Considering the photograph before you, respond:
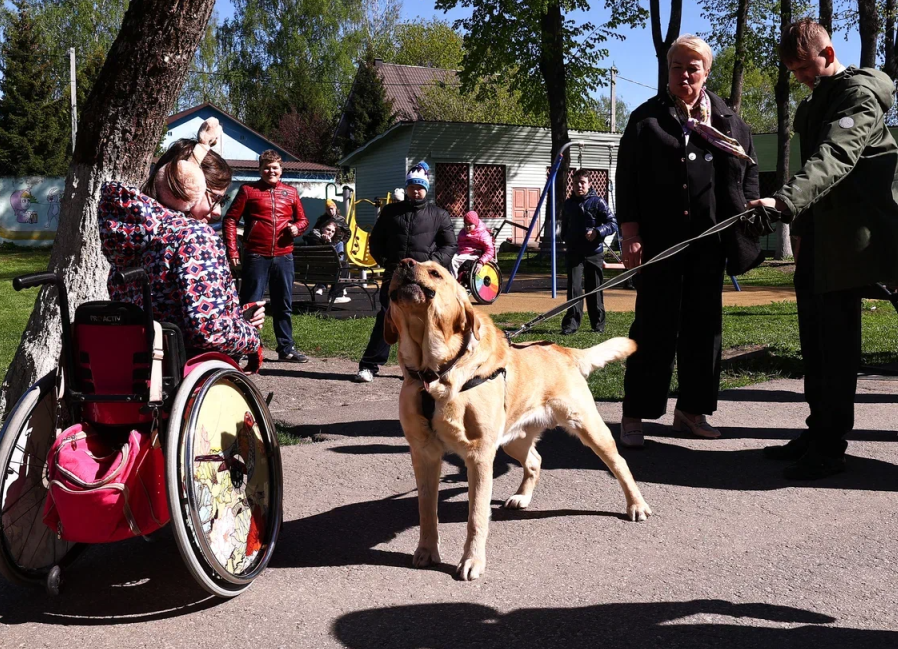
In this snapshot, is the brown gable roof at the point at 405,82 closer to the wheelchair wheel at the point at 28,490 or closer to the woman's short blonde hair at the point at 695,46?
the woman's short blonde hair at the point at 695,46

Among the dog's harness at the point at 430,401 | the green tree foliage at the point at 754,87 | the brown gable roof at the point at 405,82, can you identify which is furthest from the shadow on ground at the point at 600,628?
the brown gable roof at the point at 405,82

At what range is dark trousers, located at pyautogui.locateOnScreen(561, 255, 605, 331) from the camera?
36.6ft

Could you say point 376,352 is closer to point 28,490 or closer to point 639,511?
→ point 639,511

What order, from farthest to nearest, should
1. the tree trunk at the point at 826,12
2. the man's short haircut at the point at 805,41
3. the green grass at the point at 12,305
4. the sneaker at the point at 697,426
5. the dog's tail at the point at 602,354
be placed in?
1. the tree trunk at the point at 826,12
2. the green grass at the point at 12,305
3. the sneaker at the point at 697,426
4. the man's short haircut at the point at 805,41
5. the dog's tail at the point at 602,354

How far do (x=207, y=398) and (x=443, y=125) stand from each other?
91.4ft

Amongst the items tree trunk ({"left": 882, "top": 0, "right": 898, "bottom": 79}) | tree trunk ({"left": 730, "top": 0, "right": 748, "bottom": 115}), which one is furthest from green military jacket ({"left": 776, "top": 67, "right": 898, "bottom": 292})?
tree trunk ({"left": 730, "top": 0, "right": 748, "bottom": 115})

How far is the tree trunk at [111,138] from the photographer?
5.41 meters

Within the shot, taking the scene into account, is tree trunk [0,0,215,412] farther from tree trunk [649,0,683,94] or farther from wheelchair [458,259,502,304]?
tree trunk [649,0,683,94]

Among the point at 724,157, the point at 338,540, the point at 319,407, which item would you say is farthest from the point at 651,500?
the point at 319,407

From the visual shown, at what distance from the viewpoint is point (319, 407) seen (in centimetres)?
712

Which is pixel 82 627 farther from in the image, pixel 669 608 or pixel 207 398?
pixel 669 608

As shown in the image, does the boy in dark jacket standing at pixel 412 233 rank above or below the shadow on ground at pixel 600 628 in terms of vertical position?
→ above

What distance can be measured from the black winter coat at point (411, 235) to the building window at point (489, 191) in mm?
23788

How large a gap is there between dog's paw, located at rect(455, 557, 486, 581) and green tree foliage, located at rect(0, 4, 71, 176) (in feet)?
140
